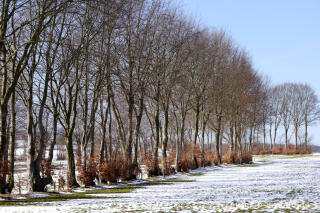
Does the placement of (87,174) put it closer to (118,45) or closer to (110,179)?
(110,179)

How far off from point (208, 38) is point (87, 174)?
70.9 feet

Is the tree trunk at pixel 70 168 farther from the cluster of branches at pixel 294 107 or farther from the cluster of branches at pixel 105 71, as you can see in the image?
the cluster of branches at pixel 294 107

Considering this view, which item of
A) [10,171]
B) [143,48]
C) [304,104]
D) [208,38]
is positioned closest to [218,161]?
[208,38]

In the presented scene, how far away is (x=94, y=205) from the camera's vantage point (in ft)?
46.4

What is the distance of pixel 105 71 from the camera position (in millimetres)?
26531

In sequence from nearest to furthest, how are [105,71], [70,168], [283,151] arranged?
[70,168] → [105,71] → [283,151]

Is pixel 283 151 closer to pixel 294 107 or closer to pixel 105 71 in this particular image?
pixel 294 107

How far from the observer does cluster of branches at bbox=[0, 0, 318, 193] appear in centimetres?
1855

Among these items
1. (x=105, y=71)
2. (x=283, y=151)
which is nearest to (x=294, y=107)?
(x=283, y=151)

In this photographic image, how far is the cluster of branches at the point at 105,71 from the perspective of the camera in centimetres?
1855

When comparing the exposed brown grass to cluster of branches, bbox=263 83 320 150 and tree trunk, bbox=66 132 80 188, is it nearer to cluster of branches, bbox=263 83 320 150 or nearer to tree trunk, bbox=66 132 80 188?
cluster of branches, bbox=263 83 320 150

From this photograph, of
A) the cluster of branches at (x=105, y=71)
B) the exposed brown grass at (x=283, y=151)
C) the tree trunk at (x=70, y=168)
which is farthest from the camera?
the exposed brown grass at (x=283, y=151)

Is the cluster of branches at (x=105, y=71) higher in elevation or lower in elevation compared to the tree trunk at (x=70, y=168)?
higher

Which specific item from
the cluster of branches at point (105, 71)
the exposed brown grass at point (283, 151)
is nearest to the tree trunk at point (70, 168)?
the cluster of branches at point (105, 71)
